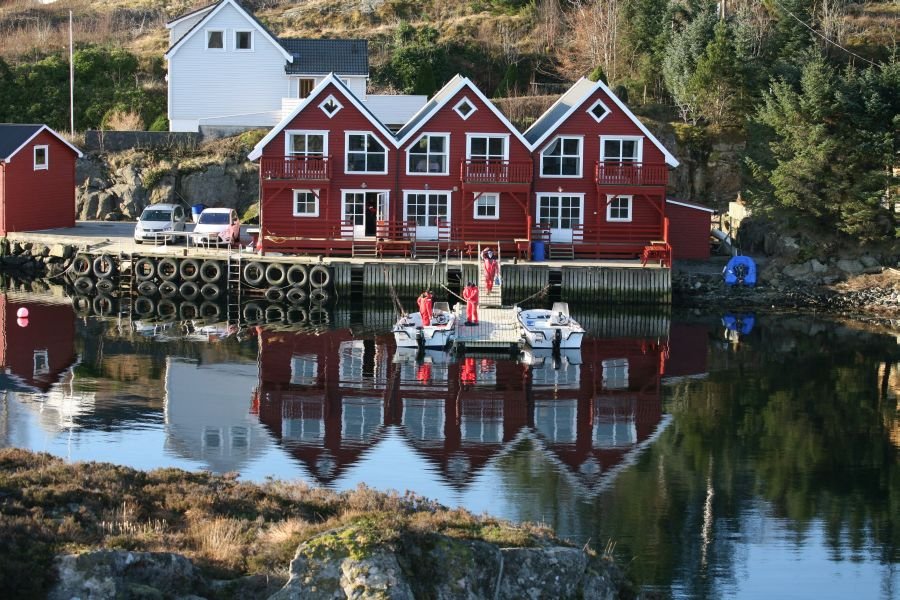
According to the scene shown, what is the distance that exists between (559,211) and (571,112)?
11.5ft

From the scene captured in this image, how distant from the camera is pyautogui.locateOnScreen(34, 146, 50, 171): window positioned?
53.1 metres

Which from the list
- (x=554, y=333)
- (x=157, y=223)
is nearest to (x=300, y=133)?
(x=157, y=223)

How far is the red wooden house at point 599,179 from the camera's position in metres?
49.0

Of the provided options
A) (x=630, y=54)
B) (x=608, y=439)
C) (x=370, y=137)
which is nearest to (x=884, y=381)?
(x=608, y=439)

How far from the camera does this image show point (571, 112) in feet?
161

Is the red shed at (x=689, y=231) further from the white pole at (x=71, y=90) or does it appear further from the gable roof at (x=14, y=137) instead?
the white pole at (x=71, y=90)

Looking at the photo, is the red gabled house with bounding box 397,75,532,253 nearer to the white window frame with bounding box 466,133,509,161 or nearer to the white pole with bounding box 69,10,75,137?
the white window frame with bounding box 466,133,509,161

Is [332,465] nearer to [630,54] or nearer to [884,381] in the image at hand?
[884,381]

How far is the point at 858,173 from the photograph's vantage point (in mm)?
48625

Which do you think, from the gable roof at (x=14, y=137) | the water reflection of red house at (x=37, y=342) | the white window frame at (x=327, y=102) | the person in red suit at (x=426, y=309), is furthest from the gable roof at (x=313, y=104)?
the person in red suit at (x=426, y=309)

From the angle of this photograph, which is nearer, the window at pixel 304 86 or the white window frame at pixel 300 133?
the white window frame at pixel 300 133

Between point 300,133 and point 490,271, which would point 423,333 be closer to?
point 490,271

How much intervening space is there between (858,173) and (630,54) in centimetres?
1988

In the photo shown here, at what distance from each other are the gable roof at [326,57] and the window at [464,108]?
14114mm
